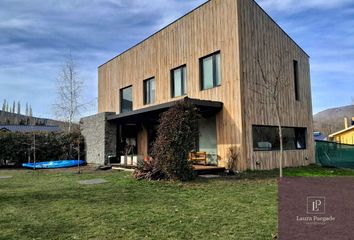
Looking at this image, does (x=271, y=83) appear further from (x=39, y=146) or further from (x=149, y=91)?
(x=39, y=146)

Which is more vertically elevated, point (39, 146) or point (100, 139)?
point (100, 139)

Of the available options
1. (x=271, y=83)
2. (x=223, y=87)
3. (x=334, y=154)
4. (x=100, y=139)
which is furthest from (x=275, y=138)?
(x=100, y=139)

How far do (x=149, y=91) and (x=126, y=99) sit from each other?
299cm

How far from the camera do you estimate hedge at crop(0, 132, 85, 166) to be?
59.2 ft

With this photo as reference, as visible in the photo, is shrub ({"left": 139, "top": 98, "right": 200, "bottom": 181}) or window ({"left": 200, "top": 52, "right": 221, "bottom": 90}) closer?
shrub ({"left": 139, "top": 98, "right": 200, "bottom": 181})

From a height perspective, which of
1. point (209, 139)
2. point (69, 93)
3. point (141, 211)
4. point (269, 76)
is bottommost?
point (141, 211)

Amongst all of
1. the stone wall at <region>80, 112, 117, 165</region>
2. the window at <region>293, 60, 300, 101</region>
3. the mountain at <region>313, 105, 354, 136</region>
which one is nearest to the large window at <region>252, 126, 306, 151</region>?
the window at <region>293, 60, 300, 101</region>

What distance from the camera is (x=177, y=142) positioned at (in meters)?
9.96

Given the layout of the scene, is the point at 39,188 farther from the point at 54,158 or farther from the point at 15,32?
the point at 54,158

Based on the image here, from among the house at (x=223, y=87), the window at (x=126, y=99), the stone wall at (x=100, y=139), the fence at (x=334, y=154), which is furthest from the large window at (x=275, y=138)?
the window at (x=126, y=99)

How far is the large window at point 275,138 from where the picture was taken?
13312 mm

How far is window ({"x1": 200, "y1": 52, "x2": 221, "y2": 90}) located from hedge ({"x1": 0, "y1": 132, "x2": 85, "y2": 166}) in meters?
8.95

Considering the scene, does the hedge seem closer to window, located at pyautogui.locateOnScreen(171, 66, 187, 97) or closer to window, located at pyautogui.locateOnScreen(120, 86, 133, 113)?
window, located at pyautogui.locateOnScreen(120, 86, 133, 113)
